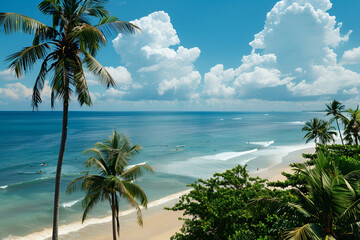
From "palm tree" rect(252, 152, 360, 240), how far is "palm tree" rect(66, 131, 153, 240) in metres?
8.41

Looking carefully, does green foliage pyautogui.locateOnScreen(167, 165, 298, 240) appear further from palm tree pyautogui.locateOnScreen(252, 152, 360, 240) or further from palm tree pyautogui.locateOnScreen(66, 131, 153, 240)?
palm tree pyautogui.locateOnScreen(66, 131, 153, 240)

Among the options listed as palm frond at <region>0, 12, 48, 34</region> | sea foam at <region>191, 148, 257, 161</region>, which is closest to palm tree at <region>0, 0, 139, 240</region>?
palm frond at <region>0, 12, 48, 34</region>

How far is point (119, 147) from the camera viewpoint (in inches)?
527

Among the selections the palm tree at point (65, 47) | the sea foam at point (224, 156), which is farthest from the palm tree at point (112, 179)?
the sea foam at point (224, 156)

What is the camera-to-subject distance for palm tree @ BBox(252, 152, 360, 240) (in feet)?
Answer: 15.9

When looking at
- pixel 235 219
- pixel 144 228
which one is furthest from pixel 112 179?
pixel 144 228

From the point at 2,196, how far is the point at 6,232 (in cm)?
1064

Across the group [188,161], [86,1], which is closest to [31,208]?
[86,1]

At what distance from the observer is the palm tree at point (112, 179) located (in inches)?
462

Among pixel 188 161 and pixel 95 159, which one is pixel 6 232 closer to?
pixel 95 159

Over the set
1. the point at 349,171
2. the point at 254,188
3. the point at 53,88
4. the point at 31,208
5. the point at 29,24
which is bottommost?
the point at 31,208

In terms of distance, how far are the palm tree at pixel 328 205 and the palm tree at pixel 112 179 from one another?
27.6 ft

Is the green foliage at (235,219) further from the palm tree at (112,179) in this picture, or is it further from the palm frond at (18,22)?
the palm frond at (18,22)

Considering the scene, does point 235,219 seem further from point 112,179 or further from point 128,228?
point 128,228
